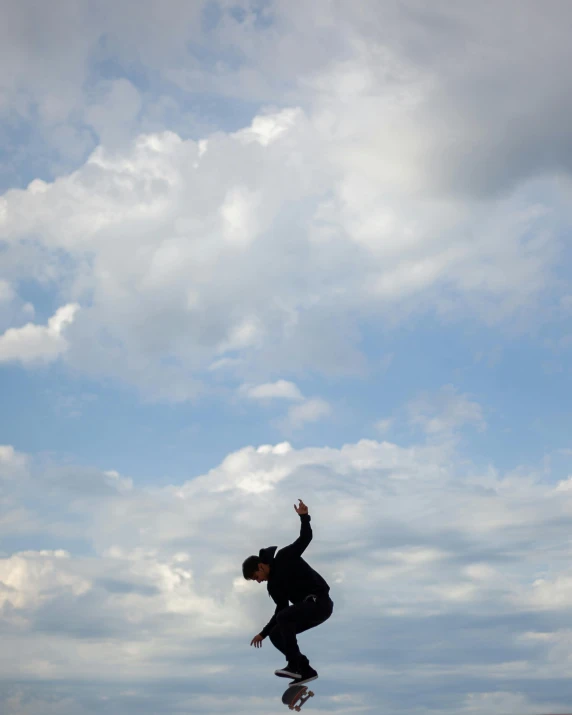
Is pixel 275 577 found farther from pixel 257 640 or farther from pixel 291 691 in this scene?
pixel 291 691

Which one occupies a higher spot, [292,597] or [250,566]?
[250,566]

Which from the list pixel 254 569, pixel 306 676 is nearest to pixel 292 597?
pixel 254 569

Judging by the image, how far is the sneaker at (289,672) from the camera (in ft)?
51.3

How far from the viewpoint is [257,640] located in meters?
15.8

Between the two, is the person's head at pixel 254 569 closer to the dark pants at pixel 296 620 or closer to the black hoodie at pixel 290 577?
the black hoodie at pixel 290 577

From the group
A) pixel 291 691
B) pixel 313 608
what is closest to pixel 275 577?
pixel 313 608

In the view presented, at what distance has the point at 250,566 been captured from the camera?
15.6 meters

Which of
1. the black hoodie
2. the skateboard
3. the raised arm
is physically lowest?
the skateboard

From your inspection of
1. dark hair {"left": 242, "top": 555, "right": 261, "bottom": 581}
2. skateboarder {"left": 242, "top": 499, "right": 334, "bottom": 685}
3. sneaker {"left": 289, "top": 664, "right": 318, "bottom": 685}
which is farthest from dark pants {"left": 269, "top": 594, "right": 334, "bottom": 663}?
dark hair {"left": 242, "top": 555, "right": 261, "bottom": 581}

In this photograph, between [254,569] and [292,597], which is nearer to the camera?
[254,569]

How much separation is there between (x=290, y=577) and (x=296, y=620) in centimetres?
97

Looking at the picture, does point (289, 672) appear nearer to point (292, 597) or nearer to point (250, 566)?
point (292, 597)

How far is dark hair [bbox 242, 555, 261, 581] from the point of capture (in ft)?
51.1

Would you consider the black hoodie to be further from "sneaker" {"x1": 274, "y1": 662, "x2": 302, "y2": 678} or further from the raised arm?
"sneaker" {"x1": 274, "y1": 662, "x2": 302, "y2": 678}
